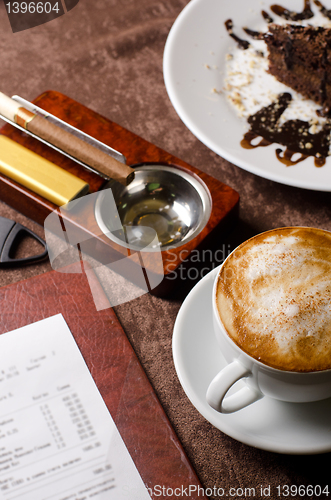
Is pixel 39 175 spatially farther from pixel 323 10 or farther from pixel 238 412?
pixel 323 10

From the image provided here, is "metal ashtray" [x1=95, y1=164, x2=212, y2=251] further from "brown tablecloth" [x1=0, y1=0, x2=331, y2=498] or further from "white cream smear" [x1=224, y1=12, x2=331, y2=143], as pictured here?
"white cream smear" [x1=224, y1=12, x2=331, y2=143]

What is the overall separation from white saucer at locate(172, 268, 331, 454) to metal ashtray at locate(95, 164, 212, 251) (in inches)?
6.2

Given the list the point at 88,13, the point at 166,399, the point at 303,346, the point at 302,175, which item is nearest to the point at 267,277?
the point at 303,346

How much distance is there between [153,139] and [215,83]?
200mm

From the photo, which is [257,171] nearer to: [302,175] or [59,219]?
[302,175]

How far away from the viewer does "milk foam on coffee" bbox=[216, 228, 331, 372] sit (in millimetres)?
460

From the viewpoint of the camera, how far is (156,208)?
81cm

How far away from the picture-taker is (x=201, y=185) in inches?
30.8

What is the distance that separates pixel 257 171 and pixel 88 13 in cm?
81

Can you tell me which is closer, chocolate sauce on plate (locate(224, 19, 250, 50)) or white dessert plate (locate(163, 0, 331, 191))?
white dessert plate (locate(163, 0, 331, 191))

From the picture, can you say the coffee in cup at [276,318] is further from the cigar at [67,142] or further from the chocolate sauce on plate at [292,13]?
the chocolate sauce on plate at [292,13]

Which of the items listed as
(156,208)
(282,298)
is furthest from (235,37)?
(282,298)

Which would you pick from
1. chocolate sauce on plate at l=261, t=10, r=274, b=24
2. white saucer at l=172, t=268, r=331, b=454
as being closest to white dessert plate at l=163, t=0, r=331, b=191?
chocolate sauce on plate at l=261, t=10, r=274, b=24


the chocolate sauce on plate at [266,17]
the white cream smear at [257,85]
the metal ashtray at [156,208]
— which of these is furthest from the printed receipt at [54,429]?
the chocolate sauce on plate at [266,17]
